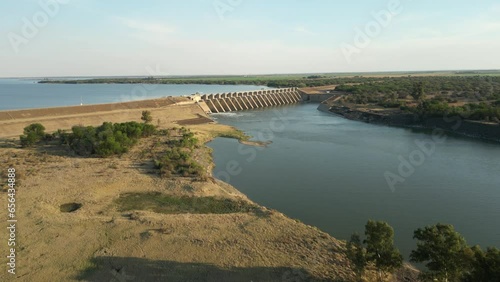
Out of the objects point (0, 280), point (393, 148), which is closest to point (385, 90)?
point (393, 148)

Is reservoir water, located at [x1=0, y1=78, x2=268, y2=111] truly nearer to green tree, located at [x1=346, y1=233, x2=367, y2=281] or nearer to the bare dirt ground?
the bare dirt ground

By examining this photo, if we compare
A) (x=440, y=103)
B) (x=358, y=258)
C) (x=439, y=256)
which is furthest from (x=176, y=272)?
(x=440, y=103)

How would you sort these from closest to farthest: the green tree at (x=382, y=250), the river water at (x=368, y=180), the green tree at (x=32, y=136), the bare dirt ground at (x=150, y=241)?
the green tree at (x=382, y=250)
the bare dirt ground at (x=150, y=241)
the river water at (x=368, y=180)
the green tree at (x=32, y=136)

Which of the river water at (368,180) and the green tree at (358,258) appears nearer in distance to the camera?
the green tree at (358,258)

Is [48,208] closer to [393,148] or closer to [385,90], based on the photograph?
[393,148]

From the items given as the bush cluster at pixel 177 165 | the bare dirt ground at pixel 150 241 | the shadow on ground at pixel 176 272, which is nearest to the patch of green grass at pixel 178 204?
the bare dirt ground at pixel 150 241

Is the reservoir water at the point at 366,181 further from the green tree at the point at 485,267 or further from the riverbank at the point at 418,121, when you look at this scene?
the green tree at the point at 485,267

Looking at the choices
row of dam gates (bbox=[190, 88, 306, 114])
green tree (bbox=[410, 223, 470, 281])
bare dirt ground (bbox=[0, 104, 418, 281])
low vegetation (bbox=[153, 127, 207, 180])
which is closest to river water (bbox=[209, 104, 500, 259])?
low vegetation (bbox=[153, 127, 207, 180])
